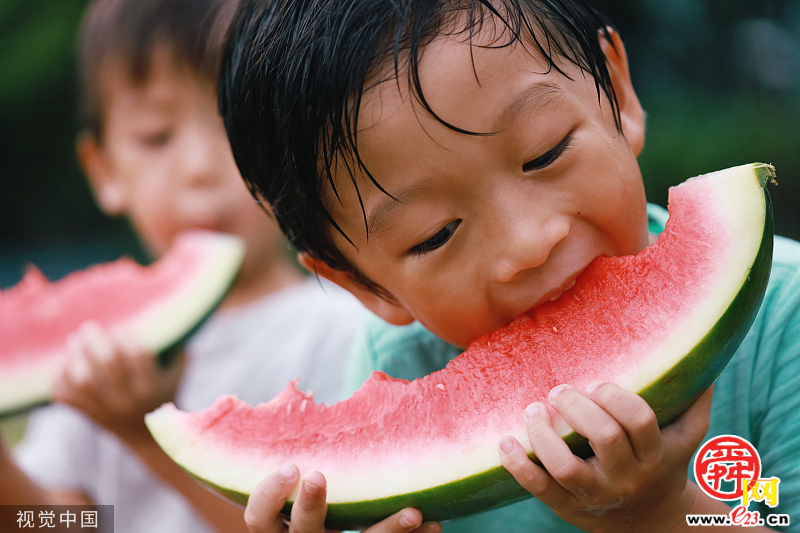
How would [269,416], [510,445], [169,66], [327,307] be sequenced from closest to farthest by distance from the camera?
[510,445], [269,416], [169,66], [327,307]

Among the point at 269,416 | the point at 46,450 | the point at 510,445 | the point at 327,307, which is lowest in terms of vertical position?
Result: the point at 46,450

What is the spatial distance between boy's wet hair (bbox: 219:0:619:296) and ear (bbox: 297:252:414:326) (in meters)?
0.05

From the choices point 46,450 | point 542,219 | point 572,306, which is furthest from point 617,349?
point 46,450

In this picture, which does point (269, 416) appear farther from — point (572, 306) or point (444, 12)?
point (444, 12)

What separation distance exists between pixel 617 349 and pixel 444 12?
20.5 inches

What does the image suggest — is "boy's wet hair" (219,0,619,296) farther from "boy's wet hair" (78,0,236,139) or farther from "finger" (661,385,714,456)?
"boy's wet hair" (78,0,236,139)

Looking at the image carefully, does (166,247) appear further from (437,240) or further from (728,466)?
(728,466)

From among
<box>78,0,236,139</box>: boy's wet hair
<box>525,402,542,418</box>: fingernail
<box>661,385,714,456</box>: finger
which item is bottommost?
<box>661,385,714,456</box>: finger

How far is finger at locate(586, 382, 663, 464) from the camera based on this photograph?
0.72m

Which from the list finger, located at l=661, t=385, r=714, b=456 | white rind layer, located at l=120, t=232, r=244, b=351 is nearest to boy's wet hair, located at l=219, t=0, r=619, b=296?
finger, located at l=661, t=385, r=714, b=456

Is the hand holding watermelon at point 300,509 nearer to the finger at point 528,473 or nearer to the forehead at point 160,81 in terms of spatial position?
the finger at point 528,473

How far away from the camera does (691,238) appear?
2.95 feet

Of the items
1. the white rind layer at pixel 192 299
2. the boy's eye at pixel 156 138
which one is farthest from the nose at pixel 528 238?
the boy's eye at pixel 156 138

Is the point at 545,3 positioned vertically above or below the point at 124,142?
above
